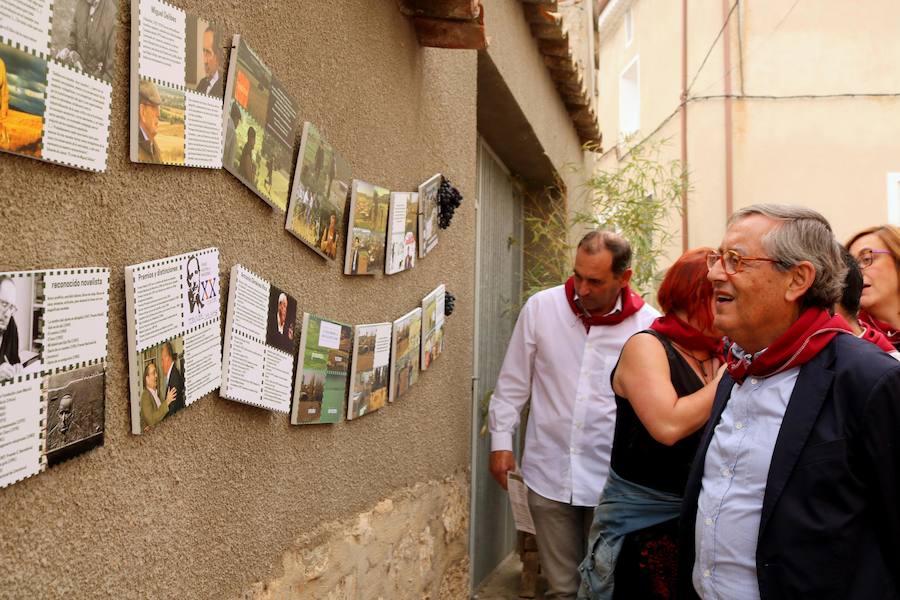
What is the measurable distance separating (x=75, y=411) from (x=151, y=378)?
20 cm

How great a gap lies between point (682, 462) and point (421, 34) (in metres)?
Answer: 1.73

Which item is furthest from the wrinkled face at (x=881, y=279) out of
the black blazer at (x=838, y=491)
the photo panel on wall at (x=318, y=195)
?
the photo panel on wall at (x=318, y=195)

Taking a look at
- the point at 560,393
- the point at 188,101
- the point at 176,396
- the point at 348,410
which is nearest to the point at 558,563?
the point at 560,393

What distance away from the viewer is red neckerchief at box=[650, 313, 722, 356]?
271 centimetres

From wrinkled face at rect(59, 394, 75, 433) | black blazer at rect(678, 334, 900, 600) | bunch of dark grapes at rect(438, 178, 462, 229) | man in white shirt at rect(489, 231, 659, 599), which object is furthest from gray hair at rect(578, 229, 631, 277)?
wrinkled face at rect(59, 394, 75, 433)

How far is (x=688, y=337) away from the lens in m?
2.70

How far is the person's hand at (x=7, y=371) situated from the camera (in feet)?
3.78

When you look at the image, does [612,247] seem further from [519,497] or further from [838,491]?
[838,491]

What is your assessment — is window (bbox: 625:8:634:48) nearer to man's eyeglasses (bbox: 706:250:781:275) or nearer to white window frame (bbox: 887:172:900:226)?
white window frame (bbox: 887:172:900:226)

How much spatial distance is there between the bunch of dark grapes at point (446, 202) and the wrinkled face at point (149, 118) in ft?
6.39

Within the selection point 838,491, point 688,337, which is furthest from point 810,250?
point 688,337

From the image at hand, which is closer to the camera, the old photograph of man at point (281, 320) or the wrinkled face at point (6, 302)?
the wrinkled face at point (6, 302)

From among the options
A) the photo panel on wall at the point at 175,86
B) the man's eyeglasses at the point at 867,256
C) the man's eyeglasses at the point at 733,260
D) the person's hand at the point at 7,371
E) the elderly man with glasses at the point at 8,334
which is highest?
the photo panel on wall at the point at 175,86

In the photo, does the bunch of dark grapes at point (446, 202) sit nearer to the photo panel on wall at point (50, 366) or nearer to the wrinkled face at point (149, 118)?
→ the wrinkled face at point (149, 118)
